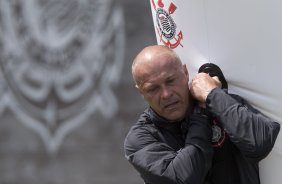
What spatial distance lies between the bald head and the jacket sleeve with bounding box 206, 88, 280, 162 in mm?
192

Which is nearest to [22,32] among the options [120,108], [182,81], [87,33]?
[87,33]

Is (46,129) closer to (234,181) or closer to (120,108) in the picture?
(120,108)

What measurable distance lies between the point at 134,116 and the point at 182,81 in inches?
78.6

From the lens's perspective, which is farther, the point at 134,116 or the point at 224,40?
the point at 134,116

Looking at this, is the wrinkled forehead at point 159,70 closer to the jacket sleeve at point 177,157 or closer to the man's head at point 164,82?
the man's head at point 164,82

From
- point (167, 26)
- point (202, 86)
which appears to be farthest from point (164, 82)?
point (167, 26)

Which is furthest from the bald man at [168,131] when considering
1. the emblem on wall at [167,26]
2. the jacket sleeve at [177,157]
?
the emblem on wall at [167,26]

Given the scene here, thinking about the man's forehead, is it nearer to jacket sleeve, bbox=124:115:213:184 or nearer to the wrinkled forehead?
the wrinkled forehead

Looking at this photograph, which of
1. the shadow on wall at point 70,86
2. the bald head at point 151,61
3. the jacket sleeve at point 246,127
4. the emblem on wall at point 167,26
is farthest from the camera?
the shadow on wall at point 70,86

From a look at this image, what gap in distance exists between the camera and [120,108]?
3822mm

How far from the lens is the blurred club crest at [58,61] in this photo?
3820 millimetres

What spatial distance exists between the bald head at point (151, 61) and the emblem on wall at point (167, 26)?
0.70ft

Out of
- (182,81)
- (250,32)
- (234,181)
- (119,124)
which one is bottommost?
(119,124)

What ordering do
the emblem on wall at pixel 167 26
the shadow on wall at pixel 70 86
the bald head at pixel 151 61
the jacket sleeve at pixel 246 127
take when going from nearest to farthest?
the jacket sleeve at pixel 246 127 < the bald head at pixel 151 61 < the emblem on wall at pixel 167 26 < the shadow on wall at pixel 70 86
